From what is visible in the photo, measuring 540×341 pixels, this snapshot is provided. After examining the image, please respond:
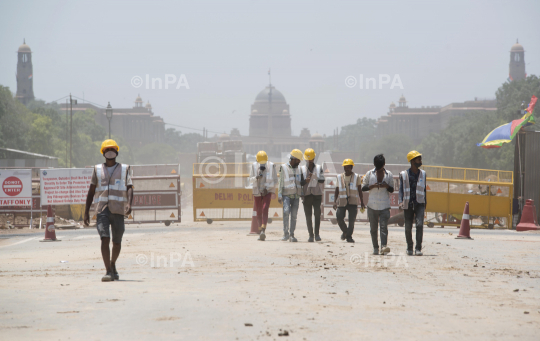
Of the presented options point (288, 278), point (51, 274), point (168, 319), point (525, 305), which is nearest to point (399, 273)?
point (288, 278)

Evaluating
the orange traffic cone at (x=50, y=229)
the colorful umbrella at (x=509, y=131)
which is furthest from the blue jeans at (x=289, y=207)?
the colorful umbrella at (x=509, y=131)

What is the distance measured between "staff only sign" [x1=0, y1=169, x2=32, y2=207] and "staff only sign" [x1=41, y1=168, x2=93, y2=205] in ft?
2.04

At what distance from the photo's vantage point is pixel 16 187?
19.1 metres

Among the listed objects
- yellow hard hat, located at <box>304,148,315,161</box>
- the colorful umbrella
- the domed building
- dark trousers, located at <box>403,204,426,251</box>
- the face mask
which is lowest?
dark trousers, located at <box>403,204,426,251</box>

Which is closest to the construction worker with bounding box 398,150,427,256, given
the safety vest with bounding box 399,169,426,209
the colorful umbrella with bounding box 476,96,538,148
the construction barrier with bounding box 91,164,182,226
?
the safety vest with bounding box 399,169,426,209

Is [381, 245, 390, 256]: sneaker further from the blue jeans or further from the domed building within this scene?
the domed building

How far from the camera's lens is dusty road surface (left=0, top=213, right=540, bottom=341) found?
528 cm

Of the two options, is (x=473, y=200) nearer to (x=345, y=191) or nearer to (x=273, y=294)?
(x=345, y=191)

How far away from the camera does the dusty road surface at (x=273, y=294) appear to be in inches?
208

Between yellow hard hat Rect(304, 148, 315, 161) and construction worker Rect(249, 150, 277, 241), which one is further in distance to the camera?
construction worker Rect(249, 150, 277, 241)

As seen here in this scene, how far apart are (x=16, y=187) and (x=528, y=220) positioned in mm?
14994

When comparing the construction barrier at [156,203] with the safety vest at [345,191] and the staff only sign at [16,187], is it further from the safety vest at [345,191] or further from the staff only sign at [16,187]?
the safety vest at [345,191]

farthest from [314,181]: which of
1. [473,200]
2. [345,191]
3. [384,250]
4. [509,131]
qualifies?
[509,131]

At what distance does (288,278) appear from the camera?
804cm
